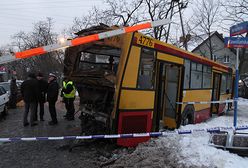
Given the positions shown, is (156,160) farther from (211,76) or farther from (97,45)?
(211,76)

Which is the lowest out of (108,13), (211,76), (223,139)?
(223,139)

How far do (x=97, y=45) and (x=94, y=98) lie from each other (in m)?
1.33

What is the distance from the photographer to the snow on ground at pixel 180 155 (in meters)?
5.35

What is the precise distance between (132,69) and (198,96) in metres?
5.17

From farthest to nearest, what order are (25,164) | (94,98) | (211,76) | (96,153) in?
(211,76) → (94,98) → (96,153) → (25,164)

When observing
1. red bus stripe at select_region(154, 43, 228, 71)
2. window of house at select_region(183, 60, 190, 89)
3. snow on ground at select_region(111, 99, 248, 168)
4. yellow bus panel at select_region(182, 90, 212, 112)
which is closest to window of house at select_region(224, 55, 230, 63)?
yellow bus panel at select_region(182, 90, 212, 112)

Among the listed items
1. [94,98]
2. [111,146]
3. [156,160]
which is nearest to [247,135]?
[156,160]

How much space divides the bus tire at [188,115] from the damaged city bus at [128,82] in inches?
1.3

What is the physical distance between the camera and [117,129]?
21.7ft

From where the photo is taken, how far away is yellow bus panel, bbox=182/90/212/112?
9.86 meters

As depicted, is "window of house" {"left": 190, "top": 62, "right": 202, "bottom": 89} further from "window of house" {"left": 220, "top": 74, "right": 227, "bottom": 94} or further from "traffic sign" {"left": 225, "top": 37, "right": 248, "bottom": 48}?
"window of house" {"left": 220, "top": 74, "right": 227, "bottom": 94}

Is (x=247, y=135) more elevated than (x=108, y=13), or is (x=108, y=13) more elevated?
(x=108, y=13)

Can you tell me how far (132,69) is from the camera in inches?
262

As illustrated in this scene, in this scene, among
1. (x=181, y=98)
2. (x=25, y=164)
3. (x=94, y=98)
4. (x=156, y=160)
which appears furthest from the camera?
(x=181, y=98)
